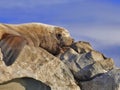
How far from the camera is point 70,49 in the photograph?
453 inches

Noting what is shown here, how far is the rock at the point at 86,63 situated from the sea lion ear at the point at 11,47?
160 centimetres

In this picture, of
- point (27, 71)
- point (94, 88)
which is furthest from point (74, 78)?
point (27, 71)

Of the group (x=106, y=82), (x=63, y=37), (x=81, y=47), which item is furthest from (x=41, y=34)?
(x=106, y=82)

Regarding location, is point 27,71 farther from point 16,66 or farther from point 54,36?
point 54,36

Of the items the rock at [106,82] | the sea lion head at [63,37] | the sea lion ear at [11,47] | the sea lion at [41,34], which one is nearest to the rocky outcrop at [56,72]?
the rock at [106,82]

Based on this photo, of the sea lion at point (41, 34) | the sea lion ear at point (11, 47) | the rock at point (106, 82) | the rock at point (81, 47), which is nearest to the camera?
the sea lion ear at point (11, 47)

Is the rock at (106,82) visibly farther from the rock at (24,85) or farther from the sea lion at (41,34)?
the sea lion at (41,34)

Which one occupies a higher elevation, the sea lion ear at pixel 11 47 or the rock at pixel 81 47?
the sea lion ear at pixel 11 47

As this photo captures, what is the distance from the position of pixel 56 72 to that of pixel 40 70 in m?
0.33

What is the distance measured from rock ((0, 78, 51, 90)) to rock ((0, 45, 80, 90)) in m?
0.09

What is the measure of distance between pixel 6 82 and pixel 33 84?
523 mm

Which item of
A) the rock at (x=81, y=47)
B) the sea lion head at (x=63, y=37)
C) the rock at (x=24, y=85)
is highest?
the sea lion head at (x=63, y=37)

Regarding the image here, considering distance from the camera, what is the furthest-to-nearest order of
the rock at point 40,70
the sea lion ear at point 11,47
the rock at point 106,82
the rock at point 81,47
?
1. the rock at point 81,47
2. the rock at point 106,82
3. the rock at point 40,70
4. the sea lion ear at point 11,47

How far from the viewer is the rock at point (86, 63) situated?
1097 centimetres
